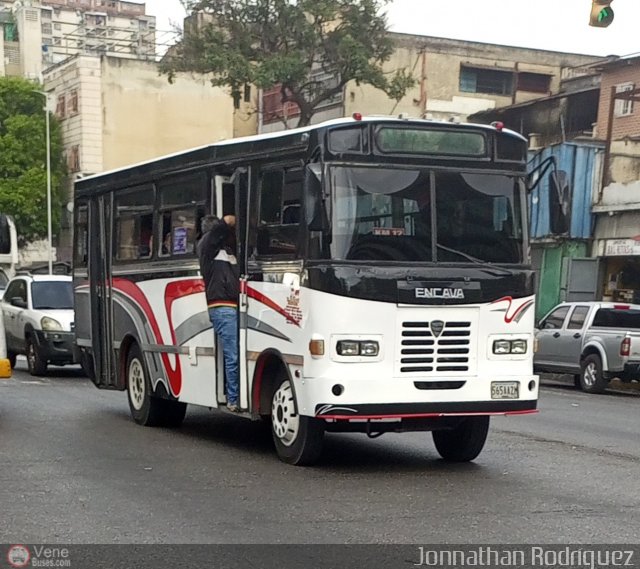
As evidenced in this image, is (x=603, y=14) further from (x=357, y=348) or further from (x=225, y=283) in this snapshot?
(x=357, y=348)

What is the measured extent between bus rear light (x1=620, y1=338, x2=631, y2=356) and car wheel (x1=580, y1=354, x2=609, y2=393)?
61 centimetres

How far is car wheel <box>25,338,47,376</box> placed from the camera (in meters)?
20.3

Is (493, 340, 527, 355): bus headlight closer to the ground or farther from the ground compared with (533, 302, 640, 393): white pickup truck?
farther from the ground

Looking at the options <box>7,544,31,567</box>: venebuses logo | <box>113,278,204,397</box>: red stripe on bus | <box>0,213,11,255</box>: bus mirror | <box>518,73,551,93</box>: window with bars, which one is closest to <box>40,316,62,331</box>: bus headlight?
<box>0,213,11,255</box>: bus mirror

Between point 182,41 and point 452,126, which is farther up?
point 182,41

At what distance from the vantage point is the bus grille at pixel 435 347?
9234 millimetres

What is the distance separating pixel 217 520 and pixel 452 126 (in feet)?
13.7

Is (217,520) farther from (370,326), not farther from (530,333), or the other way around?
(530,333)

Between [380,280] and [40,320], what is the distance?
41.3 feet

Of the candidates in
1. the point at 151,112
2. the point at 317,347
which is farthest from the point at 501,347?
the point at 151,112

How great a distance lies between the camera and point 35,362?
2044cm

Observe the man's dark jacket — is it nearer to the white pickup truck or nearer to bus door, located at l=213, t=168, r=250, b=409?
bus door, located at l=213, t=168, r=250, b=409

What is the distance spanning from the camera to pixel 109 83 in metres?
59.3

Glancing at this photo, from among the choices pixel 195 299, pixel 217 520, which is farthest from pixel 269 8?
pixel 217 520
